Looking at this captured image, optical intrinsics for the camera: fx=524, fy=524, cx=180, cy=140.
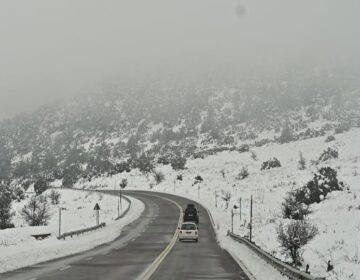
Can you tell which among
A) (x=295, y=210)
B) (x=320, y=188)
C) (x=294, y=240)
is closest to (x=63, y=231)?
(x=295, y=210)

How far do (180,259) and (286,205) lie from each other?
29958 mm

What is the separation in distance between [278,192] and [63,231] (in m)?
34.7

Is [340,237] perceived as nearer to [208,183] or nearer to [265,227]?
[265,227]

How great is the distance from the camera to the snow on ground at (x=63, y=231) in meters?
25.0

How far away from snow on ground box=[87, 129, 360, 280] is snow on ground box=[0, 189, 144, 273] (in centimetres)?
1081

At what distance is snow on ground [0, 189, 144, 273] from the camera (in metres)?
25.0

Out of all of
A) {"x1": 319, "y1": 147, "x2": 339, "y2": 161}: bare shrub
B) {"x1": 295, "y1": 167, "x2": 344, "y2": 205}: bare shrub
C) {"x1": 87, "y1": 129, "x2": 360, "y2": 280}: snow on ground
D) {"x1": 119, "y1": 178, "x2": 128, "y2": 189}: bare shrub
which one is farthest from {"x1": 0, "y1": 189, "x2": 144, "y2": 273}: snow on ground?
{"x1": 319, "y1": 147, "x2": 339, "y2": 161}: bare shrub

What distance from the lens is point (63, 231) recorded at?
4959 centimetres

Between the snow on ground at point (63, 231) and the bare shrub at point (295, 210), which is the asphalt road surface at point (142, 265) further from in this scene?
the bare shrub at point (295, 210)

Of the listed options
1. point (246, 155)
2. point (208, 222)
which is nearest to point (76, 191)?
point (246, 155)

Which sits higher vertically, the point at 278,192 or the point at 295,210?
the point at 278,192

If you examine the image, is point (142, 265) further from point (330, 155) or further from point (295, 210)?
point (330, 155)

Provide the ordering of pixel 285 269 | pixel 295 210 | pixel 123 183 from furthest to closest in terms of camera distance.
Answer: pixel 123 183 → pixel 295 210 → pixel 285 269

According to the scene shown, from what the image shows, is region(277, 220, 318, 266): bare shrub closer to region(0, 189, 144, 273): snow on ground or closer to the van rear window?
the van rear window
